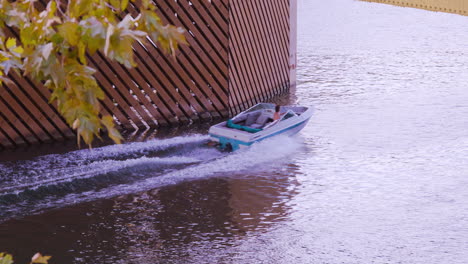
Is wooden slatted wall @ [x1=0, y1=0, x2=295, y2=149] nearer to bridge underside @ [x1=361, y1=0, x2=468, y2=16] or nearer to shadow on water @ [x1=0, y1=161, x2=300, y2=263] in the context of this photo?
shadow on water @ [x1=0, y1=161, x2=300, y2=263]

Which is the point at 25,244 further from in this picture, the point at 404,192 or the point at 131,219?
the point at 404,192

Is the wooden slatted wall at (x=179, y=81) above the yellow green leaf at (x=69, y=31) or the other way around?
the other way around

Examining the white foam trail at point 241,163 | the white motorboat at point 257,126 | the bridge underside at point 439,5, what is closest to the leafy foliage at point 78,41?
the white foam trail at point 241,163

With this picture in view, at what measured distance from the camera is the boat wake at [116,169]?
1028cm

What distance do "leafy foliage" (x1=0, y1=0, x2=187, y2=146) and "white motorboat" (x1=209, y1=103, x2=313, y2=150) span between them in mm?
9703

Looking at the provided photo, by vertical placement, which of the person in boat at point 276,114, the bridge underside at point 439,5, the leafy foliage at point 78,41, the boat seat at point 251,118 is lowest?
the bridge underside at point 439,5

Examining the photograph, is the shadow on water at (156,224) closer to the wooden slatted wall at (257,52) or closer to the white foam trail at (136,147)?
the white foam trail at (136,147)

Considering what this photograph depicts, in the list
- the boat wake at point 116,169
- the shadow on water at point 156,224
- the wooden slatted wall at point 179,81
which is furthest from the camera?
the wooden slatted wall at point 179,81

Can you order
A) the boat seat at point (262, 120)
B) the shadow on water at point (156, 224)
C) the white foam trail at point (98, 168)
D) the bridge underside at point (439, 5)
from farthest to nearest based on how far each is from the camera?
the bridge underside at point (439, 5), the boat seat at point (262, 120), the white foam trail at point (98, 168), the shadow on water at point (156, 224)

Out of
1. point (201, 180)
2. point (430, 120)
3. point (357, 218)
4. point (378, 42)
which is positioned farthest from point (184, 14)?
point (378, 42)

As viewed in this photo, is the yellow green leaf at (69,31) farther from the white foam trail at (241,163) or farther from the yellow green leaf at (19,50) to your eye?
the white foam trail at (241,163)

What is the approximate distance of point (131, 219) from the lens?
960 centimetres

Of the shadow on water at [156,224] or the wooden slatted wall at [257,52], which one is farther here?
the wooden slatted wall at [257,52]

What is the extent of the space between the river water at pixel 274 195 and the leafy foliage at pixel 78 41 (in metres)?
5.91
